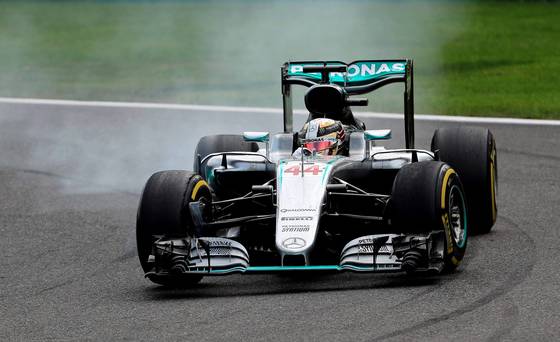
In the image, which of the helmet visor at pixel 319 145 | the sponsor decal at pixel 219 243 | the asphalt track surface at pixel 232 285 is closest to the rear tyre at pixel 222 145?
the asphalt track surface at pixel 232 285

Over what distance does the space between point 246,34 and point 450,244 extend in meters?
18.6

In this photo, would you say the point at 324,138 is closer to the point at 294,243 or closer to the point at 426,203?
the point at 426,203

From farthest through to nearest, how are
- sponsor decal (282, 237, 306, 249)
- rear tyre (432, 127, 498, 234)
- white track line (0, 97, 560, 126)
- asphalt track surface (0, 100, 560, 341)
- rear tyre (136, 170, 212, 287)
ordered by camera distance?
white track line (0, 97, 560, 126)
rear tyre (432, 127, 498, 234)
rear tyre (136, 170, 212, 287)
sponsor decal (282, 237, 306, 249)
asphalt track surface (0, 100, 560, 341)

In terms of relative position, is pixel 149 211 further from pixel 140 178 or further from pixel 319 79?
pixel 140 178

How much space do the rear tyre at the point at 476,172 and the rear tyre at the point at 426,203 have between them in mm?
1291

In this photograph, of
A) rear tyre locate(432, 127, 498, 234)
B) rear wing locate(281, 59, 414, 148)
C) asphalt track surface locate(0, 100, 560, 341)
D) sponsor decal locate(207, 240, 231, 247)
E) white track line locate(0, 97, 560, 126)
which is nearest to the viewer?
asphalt track surface locate(0, 100, 560, 341)

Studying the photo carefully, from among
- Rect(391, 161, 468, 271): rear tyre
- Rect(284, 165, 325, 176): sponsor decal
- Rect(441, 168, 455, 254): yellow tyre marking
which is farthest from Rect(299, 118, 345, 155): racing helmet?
Rect(441, 168, 455, 254): yellow tyre marking

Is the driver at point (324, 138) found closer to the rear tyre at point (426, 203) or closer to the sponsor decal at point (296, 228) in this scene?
the rear tyre at point (426, 203)

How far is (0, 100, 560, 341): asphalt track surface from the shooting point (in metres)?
7.32

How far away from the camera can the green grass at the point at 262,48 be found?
61.5 feet

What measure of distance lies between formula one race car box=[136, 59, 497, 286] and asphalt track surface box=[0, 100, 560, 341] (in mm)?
188

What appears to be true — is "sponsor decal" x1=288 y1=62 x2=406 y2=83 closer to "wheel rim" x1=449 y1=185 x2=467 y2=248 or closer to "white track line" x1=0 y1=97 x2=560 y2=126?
"wheel rim" x1=449 y1=185 x2=467 y2=248

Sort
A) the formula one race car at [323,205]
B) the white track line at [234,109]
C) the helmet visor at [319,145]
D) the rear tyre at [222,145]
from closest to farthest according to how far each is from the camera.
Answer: the formula one race car at [323,205], the helmet visor at [319,145], the rear tyre at [222,145], the white track line at [234,109]

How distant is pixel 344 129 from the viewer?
32.9ft
